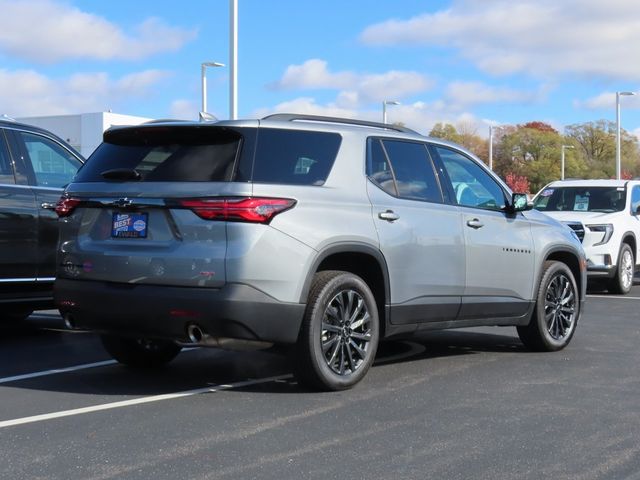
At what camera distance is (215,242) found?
5.63 meters

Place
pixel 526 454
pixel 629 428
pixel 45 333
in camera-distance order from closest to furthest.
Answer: pixel 526 454 < pixel 629 428 < pixel 45 333

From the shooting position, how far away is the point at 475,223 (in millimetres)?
7305

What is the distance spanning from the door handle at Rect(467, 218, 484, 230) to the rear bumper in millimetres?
2009

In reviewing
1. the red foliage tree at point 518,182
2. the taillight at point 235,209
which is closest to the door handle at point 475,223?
the taillight at point 235,209

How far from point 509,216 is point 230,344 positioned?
3106 millimetres

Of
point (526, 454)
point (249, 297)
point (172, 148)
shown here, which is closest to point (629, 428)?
point (526, 454)

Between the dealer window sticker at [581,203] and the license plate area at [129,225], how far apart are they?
10.5m

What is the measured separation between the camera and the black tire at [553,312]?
802cm

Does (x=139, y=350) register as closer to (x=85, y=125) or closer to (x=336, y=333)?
(x=336, y=333)

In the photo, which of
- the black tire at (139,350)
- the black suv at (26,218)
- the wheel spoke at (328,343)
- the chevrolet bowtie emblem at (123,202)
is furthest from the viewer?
the black suv at (26,218)

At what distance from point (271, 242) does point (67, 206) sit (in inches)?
64.7

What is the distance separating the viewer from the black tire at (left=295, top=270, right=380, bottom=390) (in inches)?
233

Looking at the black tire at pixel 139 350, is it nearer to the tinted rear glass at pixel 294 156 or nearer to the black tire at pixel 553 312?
the tinted rear glass at pixel 294 156

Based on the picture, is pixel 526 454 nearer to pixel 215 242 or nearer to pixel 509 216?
pixel 215 242
